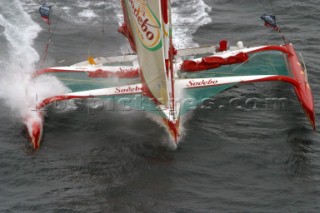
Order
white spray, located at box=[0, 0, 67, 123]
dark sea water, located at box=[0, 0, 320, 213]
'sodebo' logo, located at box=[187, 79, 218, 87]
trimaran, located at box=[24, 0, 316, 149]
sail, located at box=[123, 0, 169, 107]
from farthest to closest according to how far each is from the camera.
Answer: white spray, located at box=[0, 0, 67, 123] < 'sodebo' logo, located at box=[187, 79, 218, 87] < trimaran, located at box=[24, 0, 316, 149] < sail, located at box=[123, 0, 169, 107] < dark sea water, located at box=[0, 0, 320, 213]

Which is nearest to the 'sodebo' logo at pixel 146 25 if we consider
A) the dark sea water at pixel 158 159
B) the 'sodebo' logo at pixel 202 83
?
the 'sodebo' logo at pixel 202 83

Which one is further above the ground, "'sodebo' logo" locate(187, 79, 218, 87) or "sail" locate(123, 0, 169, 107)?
"sail" locate(123, 0, 169, 107)

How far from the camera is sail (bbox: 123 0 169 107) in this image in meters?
14.2

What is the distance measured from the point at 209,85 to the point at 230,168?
3623mm

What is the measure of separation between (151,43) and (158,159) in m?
3.33

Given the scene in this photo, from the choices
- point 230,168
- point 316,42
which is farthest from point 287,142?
point 316,42

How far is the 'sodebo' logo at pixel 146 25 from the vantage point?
1426cm

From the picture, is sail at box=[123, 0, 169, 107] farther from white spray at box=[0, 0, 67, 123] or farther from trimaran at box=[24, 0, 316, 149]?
white spray at box=[0, 0, 67, 123]

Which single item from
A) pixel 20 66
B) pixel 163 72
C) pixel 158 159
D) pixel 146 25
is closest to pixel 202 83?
pixel 163 72

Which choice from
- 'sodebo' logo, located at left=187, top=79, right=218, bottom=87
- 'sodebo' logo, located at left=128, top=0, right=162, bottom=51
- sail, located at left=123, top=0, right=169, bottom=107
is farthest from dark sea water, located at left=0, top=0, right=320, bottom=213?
'sodebo' logo, located at left=128, top=0, right=162, bottom=51

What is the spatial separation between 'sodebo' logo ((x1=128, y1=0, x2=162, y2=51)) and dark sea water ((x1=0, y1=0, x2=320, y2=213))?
10.1 feet

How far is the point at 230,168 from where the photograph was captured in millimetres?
14469

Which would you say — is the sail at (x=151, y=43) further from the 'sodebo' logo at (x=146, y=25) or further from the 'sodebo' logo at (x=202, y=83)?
the 'sodebo' logo at (x=202, y=83)

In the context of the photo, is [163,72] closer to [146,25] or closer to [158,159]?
[146,25]
